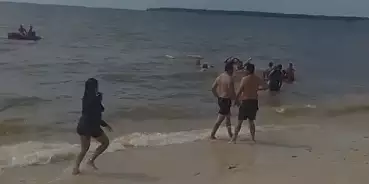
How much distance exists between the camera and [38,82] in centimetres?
1950

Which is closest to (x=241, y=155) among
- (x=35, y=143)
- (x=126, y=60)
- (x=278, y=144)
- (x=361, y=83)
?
(x=278, y=144)

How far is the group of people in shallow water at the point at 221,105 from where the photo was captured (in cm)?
745

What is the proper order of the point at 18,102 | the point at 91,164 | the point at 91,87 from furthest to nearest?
the point at 18,102, the point at 91,164, the point at 91,87

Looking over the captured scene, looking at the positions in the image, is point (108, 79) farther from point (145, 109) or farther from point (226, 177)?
point (226, 177)

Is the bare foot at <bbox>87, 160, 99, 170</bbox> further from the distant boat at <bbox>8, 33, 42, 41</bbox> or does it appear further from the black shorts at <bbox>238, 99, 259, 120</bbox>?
the distant boat at <bbox>8, 33, 42, 41</bbox>

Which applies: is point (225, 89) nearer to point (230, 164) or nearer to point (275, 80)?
point (230, 164)

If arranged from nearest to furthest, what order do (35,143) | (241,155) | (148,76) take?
(241,155)
(35,143)
(148,76)

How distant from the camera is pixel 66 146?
9.77m

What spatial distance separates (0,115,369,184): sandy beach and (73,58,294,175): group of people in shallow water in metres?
0.33

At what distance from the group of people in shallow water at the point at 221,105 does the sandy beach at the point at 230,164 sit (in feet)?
1.09

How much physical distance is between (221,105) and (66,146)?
2.68 m

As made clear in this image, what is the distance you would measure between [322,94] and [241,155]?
37.9 feet

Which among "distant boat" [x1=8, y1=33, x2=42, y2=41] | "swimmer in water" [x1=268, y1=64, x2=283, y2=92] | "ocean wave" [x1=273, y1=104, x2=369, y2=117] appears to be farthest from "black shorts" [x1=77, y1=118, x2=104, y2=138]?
"distant boat" [x1=8, y1=33, x2=42, y2=41]

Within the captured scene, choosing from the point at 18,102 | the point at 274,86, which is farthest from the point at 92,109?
the point at 274,86
